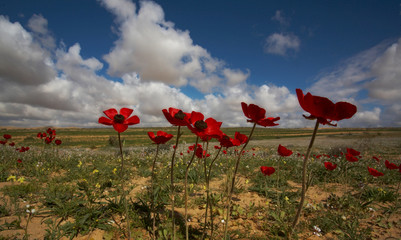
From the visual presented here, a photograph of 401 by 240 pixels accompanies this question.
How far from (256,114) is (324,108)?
0.55 m

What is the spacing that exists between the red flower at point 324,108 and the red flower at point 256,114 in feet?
1.42

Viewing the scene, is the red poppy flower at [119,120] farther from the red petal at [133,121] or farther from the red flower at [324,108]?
the red flower at [324,108]

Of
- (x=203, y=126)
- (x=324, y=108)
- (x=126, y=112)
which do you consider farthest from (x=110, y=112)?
(x=324, y=108)

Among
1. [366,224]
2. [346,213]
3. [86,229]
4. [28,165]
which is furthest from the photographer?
[28,165]

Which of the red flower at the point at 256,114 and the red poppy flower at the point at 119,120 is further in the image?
the red poppy flower at the point at 119,120

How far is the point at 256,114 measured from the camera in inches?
59.0

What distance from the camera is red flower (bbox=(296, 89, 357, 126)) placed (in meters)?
0.99

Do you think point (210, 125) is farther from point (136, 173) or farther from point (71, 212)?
point (136, 173)

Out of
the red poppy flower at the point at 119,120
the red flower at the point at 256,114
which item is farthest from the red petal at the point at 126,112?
the red flower at the point at 256,114

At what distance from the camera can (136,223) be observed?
2.59 m

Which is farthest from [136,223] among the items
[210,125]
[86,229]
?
[210,125]

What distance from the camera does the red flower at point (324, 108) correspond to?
994 millimetres

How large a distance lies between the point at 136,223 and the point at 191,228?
834 mm

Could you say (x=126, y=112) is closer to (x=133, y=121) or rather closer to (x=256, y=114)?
(x=133, y=121)
